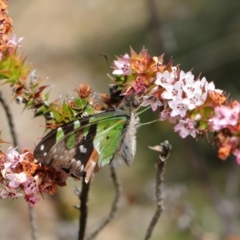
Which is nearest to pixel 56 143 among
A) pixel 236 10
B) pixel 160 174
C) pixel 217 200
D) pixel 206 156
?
pixel 160 174

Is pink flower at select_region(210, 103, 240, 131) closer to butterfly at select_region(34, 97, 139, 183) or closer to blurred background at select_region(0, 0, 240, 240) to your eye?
butterfly at select_region(34, 97, 139, 183)

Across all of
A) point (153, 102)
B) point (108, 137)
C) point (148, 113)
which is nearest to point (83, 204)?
point (108, 137)

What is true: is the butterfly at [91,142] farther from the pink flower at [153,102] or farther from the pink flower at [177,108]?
the pink flower at [177,108]

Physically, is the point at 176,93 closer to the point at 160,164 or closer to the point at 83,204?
the point at 160,164

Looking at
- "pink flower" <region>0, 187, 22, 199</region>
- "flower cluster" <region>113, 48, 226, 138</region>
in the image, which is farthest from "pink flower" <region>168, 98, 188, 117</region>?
"pink flower" <region>0, 187, 22, 199</region>

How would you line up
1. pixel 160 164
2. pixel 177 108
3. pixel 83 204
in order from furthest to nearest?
pixel 83 204 → pixel 160 164 → pixel 177 108

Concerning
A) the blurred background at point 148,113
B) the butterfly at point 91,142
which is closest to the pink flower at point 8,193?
the butterfly at point 91,142

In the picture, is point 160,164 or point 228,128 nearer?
point 228,128
